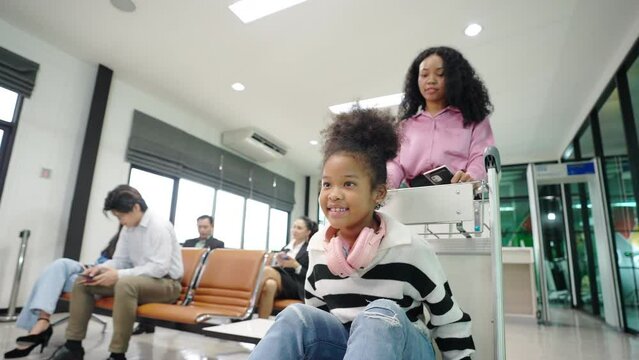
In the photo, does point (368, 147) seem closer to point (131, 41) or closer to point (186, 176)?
point (131, 41)

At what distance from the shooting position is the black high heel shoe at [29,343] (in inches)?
85.4

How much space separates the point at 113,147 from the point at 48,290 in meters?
2.84

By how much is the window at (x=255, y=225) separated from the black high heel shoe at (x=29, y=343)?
489 cm

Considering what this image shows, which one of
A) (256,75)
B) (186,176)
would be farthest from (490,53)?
(186,176)

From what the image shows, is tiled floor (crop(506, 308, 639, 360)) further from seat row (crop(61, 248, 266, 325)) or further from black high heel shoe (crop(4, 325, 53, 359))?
black high heel shoe (crop(4, 325, 53, 359))

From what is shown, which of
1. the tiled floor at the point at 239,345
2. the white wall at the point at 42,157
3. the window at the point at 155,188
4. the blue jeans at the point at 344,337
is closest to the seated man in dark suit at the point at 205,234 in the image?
the window at the point at 155,188

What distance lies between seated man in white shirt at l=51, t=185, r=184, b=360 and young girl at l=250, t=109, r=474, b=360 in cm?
154

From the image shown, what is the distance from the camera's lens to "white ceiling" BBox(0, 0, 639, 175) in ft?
11.4

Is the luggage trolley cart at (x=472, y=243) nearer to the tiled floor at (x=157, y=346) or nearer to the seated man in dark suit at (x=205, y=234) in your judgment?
the tiled floor at (x=157, y=346)

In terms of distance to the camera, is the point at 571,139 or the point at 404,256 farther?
the point at 571,139

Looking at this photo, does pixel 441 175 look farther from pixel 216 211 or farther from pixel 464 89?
pixel 216 211

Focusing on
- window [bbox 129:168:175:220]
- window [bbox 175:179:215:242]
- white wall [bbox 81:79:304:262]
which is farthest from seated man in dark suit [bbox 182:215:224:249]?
white wall [bbox 81:79:304:262]

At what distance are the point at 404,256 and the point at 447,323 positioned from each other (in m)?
0.19

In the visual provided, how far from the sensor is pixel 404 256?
0.93m
